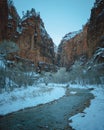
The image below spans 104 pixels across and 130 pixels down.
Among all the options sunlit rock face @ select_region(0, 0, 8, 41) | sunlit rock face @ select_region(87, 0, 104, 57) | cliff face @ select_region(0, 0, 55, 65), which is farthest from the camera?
cliff face @ select_region(0, 0, 55, 65)

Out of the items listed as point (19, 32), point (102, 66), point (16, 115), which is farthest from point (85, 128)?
point (19, 32)

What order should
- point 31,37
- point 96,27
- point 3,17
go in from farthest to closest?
1. point 31,37
2. point 96,27
3. point 3,17

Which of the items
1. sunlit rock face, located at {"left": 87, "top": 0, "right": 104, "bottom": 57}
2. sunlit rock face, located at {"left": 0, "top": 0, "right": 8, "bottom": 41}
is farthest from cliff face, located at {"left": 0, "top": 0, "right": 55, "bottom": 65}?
sunlit rock face, located at {"left": 87, "top": 0, "right": 104, "bottom": 57}

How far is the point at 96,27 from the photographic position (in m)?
106

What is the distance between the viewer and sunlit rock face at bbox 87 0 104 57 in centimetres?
10031

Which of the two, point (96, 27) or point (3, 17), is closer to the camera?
point (3, 17)

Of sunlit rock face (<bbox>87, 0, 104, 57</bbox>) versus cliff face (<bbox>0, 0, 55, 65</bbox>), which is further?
cliff face (<bbox>0, 0, 55, 65</bbox>)

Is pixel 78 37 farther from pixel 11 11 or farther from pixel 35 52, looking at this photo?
pixel 11 11

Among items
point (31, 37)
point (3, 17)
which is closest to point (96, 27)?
point (3, 17)

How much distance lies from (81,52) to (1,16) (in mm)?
104932

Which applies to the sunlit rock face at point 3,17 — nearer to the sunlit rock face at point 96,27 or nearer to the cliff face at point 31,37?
the cliff face at point 31,37

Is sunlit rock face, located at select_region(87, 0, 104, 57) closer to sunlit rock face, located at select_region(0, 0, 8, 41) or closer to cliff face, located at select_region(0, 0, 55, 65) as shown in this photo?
cliff face, located at select_region(0, 0, 55, 65)

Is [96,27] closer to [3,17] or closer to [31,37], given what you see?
[3,17]

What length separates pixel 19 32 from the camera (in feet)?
424
